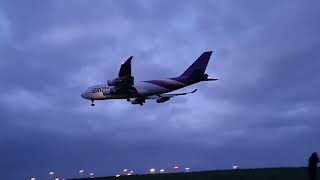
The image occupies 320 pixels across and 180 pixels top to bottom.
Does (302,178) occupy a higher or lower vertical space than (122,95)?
lower

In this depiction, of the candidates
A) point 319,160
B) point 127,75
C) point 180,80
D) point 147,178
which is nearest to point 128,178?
point 147,178

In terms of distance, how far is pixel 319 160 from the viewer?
29188 millimetres

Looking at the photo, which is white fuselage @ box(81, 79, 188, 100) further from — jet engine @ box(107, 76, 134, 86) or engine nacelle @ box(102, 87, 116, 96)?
jet engine @ box(107, 76, 134, 86)

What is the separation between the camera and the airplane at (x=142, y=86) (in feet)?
284

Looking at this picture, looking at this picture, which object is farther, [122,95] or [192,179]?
[122,95]

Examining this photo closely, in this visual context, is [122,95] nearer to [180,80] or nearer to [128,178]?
[180,80]

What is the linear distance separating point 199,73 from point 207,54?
1100cm

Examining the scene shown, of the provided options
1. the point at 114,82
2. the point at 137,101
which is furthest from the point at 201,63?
the point at 114,82

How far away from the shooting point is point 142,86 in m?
92.9

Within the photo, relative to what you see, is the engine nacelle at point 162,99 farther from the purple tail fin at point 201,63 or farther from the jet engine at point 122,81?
the jet engine at point 122,81

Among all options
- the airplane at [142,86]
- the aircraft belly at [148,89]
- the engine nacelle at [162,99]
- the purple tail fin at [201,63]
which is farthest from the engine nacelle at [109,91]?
the purple tail fin at [201,63]

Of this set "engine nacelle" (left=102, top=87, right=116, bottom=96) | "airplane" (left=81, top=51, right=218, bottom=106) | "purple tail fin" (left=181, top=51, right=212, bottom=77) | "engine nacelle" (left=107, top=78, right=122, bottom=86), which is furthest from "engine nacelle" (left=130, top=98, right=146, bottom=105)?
"purple tail fin" (left=181, top=51, right=212, bottom=77)

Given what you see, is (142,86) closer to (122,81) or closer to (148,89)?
(148,89)

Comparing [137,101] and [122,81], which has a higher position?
[122,81]
